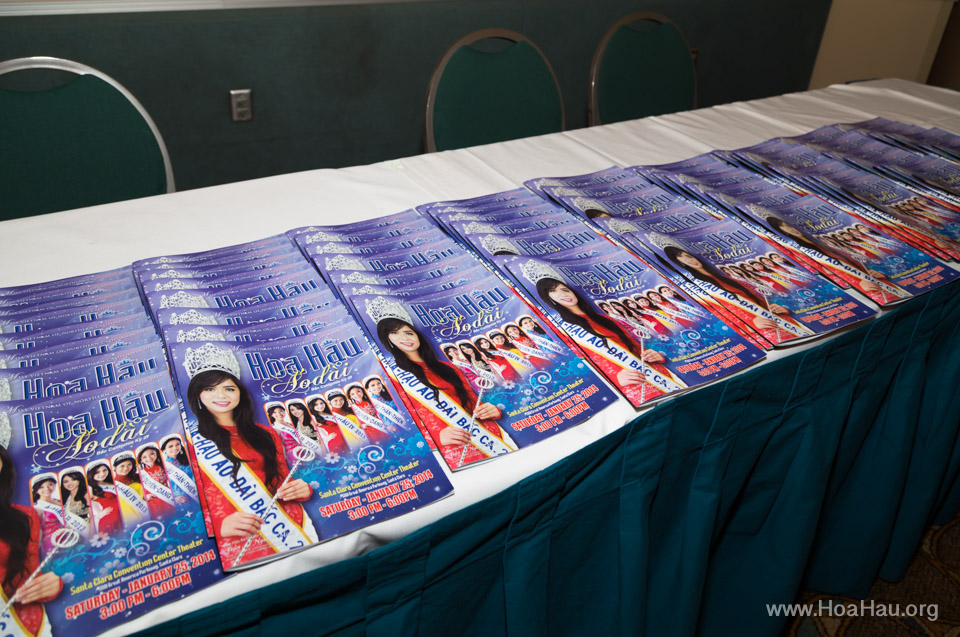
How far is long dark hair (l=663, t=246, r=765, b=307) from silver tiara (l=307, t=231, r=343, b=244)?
43 centimetres

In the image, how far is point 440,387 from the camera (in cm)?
60

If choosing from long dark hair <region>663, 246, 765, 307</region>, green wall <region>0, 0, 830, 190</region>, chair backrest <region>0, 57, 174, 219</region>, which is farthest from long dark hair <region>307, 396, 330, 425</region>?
green wall <region>0, 0, 830, 190</region>

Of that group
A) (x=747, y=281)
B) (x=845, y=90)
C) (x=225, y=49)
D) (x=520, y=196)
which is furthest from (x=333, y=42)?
(x=747, y=281)

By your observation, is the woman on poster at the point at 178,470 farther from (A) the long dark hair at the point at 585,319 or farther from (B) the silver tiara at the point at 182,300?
(A) the long dark hair at the point at 585,319

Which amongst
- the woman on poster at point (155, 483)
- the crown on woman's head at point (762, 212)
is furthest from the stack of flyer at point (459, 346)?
the crown on woman's head at point (762, 212)

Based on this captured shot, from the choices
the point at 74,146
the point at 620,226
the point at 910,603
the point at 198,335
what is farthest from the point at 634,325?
the point at 74,146

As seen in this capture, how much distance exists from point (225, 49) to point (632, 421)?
165 cm

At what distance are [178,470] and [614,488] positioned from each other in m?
0.40

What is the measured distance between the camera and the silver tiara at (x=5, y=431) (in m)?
0.51

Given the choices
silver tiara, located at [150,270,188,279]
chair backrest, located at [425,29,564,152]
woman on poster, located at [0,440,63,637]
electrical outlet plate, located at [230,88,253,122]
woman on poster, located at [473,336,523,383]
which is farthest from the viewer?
electrical outlet plate, located at [230,88,253,122]

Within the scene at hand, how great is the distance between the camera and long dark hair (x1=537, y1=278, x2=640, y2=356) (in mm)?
665

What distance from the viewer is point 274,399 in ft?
1.86

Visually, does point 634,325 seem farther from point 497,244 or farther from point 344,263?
point 344,263

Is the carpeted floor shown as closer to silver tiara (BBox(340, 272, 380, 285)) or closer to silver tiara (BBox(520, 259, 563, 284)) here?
silver tiara (BBox(520, 259, 563, 284))
